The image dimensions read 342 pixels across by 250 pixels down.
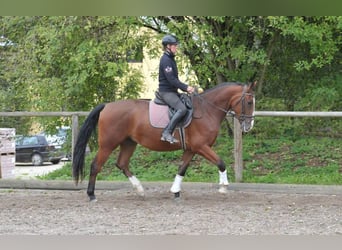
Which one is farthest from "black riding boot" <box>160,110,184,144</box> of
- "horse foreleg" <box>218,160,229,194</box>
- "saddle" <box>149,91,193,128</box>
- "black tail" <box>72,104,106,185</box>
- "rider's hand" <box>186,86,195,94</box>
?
"black tail" <box>72,104,106,185</box>

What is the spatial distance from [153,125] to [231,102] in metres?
1.27

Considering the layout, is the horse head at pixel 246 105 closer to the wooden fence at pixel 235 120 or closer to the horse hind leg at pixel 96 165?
the wooden fence at pixel 235 120

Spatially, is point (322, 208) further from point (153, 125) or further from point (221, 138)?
point (221, 138)

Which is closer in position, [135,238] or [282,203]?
[135,238]

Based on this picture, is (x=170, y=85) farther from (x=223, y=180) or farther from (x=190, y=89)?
(x=223, y=180)

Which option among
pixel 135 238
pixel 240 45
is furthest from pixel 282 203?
pixel 240 45

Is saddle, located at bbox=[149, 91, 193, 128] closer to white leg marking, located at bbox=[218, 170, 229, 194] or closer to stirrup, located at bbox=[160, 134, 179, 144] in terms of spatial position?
stirrup, located at bbox=[160, 134, 179, 144]

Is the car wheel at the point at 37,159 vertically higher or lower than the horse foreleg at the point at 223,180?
lower

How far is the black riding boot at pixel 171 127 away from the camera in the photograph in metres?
8.60

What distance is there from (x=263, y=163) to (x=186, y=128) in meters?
3.66

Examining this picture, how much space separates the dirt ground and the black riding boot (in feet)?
3.18

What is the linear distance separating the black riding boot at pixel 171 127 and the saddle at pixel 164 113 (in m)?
0.13

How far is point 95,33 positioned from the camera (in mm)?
12531

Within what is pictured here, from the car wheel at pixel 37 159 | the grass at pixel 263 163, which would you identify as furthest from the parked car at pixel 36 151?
the grass at pixel 263 163
